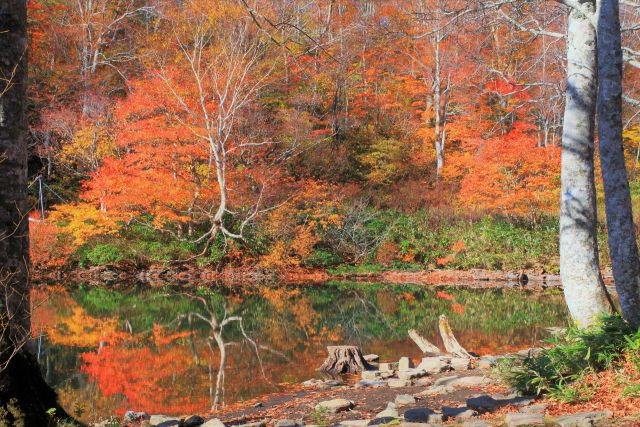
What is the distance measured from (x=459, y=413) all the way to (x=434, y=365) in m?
3.08

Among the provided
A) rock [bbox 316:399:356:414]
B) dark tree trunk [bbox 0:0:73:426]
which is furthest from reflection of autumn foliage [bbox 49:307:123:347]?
dark tree trunk [bbox 0:0:73:426]

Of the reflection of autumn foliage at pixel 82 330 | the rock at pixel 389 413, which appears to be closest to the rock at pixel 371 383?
the rock at pixel 389 413

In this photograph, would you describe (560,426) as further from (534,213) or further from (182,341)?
(534,213)

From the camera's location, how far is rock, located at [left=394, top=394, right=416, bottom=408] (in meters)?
6.48

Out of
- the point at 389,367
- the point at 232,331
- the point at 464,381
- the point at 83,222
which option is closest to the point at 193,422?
the point at 464,381

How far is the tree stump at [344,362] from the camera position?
9.19 metres

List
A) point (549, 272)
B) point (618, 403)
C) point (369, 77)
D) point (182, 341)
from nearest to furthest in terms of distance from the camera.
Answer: point (618, 403), point (182, 341), point (549, 272), point (369, 77)

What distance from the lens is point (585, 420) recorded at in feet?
15.0

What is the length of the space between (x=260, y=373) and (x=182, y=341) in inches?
120

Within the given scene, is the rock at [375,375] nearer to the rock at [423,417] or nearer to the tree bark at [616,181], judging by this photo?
the rock at [423,417]

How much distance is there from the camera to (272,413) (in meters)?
6.94

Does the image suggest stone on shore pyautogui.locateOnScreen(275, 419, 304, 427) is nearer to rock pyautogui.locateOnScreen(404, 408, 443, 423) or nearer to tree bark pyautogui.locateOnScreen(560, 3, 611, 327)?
rock pyautogui.locateOnScreen(404, 408, 443, 423)

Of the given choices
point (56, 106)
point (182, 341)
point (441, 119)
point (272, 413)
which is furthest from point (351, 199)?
point (272, 413)

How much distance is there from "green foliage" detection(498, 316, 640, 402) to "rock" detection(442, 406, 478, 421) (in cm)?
63
